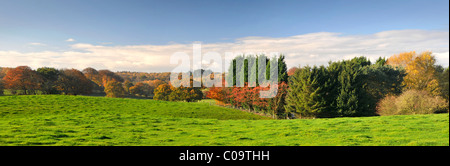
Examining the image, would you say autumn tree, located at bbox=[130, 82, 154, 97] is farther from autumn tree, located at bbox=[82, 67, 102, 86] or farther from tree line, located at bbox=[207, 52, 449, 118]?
tree line, located at bbox=[207, 52, 449, 118]

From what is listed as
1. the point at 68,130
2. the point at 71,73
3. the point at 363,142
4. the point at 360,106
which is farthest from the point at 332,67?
the point at 71,73

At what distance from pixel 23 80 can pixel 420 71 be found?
88.2 meters

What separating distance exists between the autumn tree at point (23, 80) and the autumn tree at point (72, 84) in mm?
4671

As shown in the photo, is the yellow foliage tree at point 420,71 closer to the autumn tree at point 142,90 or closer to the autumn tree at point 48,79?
the autumn tree at point 142,90

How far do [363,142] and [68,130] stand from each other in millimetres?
18217

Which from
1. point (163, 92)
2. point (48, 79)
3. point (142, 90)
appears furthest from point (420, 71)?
point (48, 79)

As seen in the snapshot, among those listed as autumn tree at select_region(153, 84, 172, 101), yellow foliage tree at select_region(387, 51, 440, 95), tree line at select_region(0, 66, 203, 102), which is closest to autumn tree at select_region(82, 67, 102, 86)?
tree line at select_region(0, 66, 203, 102)

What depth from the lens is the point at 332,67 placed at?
46.0 metres

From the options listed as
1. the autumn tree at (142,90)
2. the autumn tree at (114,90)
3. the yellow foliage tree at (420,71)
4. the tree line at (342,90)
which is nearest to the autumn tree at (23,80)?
the autumn tree at (114,90)

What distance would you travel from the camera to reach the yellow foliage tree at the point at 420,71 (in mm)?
53719

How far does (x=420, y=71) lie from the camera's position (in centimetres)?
5638

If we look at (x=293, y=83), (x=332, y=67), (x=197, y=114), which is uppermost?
(x=332, y=67)

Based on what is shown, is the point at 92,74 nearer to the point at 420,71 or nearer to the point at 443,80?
the point at 420,71
